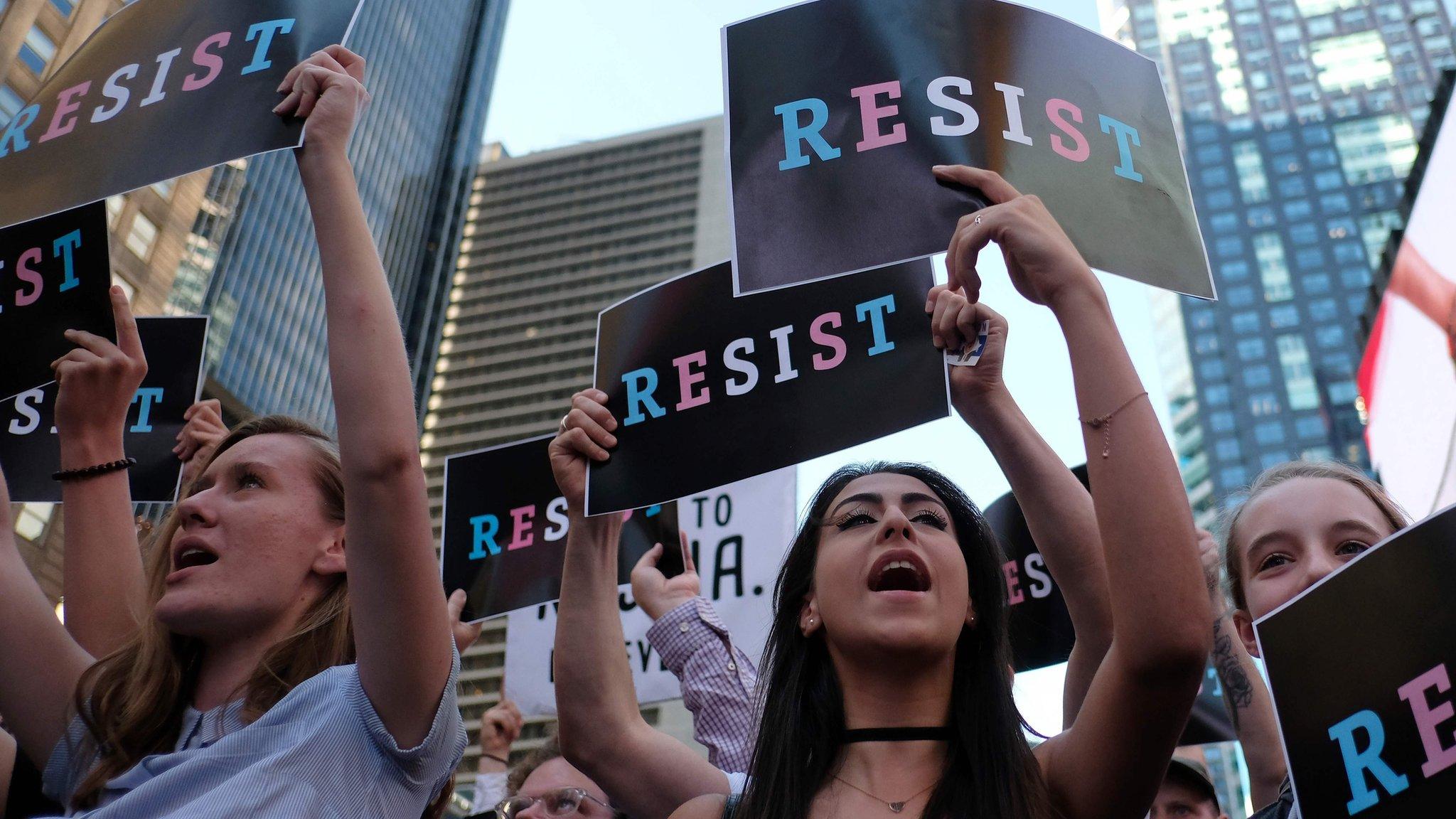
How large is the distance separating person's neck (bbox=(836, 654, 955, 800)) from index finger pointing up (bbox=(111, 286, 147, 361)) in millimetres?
2168

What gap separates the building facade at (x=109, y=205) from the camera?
3878 centimetres

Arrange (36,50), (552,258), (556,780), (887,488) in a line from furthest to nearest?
(552,258) < (36,50) < (556,780) < (887,488)

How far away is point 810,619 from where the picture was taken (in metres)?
2.92

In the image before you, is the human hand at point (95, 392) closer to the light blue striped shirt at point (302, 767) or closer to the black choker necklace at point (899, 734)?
the light blue striped shirt at point (302, 767)

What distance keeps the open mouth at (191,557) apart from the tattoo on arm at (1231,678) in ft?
8.97

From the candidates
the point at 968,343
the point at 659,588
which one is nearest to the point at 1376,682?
the point at 968,343

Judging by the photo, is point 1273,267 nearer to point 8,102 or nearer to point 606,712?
point 8,102

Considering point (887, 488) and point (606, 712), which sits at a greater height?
point (887, 488)

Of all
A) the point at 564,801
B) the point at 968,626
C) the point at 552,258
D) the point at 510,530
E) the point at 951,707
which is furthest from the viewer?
the point at 552,258

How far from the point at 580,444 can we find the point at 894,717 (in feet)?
4.53

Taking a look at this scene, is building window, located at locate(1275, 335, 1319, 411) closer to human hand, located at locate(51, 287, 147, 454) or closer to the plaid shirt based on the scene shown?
the plaid shirt

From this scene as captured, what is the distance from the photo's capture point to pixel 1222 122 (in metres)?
118

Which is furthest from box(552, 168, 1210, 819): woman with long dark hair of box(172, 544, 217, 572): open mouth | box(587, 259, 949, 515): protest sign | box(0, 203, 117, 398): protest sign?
Answer: box(0, 203, 117, 398): protest sign

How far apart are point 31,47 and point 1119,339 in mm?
44467
